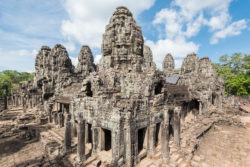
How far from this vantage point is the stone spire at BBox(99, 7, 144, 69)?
39.0ft

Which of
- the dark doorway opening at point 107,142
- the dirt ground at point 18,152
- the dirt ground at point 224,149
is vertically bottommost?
the dirt ground at point 18,152

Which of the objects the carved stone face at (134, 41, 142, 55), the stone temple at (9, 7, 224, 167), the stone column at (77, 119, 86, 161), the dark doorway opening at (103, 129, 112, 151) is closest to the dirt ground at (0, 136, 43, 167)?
the stone temple at (9, 7, 224, 167)

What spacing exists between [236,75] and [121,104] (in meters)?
46.9

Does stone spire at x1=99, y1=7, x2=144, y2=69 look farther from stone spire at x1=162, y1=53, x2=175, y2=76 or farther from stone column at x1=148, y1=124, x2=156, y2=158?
stone spire at x1=162, y1=53, x2=175, y2=76

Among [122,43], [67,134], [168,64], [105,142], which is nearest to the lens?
[67,134]

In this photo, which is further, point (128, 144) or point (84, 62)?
point (84, 62)

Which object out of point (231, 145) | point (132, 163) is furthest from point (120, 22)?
point (231, 145)

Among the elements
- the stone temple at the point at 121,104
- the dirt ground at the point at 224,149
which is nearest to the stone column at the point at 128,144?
the stone temple at the point at 121,104

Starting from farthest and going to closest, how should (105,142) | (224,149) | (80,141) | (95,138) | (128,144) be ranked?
(224,149), (105,142), (95,138), (80,141), (128,144)

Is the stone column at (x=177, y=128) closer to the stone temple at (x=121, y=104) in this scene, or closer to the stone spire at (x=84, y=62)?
the stone temple at (x=121, y=104)

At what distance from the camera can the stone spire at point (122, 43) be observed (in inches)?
468

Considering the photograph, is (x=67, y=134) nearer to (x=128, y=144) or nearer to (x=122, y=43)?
(x=128, y=144)

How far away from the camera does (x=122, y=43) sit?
11.8 m

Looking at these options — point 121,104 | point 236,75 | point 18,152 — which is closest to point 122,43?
point 121,104
